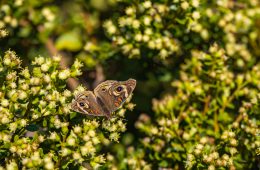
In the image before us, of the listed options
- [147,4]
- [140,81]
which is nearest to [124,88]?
[147,4]

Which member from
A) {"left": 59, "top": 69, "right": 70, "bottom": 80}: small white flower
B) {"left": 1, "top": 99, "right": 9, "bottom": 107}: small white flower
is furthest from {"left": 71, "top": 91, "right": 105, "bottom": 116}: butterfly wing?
{"left": 1, "top": 99, "right": 9, "bottom": 107}: small white flower

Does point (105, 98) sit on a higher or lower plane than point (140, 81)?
lower

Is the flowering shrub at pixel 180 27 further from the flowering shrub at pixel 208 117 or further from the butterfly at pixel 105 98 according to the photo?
the butterfly at pixel 105 98

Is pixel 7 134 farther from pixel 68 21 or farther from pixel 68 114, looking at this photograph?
pixel 68 21

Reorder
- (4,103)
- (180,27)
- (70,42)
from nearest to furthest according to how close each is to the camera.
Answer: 1. (4,103)
2. (180,27)
3. (70,42)

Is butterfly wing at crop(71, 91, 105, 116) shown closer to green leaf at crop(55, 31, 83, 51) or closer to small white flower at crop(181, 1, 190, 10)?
small white flower at crop(181, 1, 190, 10)

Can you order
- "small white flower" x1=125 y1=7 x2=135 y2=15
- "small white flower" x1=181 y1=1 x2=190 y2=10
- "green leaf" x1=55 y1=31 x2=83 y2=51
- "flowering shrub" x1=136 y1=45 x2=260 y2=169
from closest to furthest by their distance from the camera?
"flowering shrub" x1=136 y1=45 x2=260 y2=169 → "small white flower" x1=181 y1=1 x2=190 y2=10 → "small white flower" x1=125 y1=7 x2=135 y2=15 → "green leaf" x1=55 y1=31 x2=83 y2=51

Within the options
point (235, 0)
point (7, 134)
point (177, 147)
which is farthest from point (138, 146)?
point (235, 0)

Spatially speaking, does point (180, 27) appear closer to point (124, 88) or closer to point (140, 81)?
point (140, 81)

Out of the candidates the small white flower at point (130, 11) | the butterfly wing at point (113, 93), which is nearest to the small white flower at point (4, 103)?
the butterfly wing at point (113, 93)
